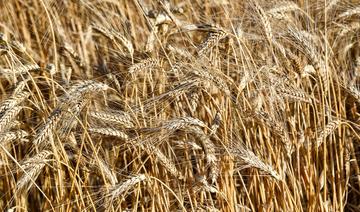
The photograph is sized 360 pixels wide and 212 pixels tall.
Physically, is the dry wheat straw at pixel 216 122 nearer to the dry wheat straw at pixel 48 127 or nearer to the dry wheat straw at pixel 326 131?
the dry wheat straw at pixel 326 131

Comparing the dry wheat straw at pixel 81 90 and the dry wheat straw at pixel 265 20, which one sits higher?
the dry wheat straw at pixel 265 20

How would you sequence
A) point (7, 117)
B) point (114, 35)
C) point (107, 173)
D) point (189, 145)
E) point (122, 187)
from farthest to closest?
point (114, 35), point (189, 145), point (107, 173), point (7, 117), point (122, 187)

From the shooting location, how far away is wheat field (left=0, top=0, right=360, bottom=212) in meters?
2.50

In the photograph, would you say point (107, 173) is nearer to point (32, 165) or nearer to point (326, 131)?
point (32, 165)

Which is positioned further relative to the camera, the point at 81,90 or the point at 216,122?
the point at 216,122

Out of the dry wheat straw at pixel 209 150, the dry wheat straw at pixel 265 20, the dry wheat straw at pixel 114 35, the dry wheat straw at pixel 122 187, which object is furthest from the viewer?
the dry wheat straw at pixel 114 35

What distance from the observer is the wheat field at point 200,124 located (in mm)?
2502

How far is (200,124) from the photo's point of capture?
2410 millimetres

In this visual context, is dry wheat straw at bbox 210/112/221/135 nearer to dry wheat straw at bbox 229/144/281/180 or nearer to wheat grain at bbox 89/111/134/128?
dry wheat straw at bbox 229/144/281/180

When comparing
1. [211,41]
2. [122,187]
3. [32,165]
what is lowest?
[122,187]

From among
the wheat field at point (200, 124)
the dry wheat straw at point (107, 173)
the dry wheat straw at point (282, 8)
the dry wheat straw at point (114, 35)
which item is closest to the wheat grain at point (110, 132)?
the wheat field at point (200, 124)

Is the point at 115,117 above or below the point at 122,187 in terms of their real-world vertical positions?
above

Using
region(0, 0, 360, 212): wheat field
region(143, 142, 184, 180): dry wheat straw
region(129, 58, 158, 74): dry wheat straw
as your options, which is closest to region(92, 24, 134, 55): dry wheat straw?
region(0, 0, 360, 212): wheat field

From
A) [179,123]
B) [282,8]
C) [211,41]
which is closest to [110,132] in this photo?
[179,123]
